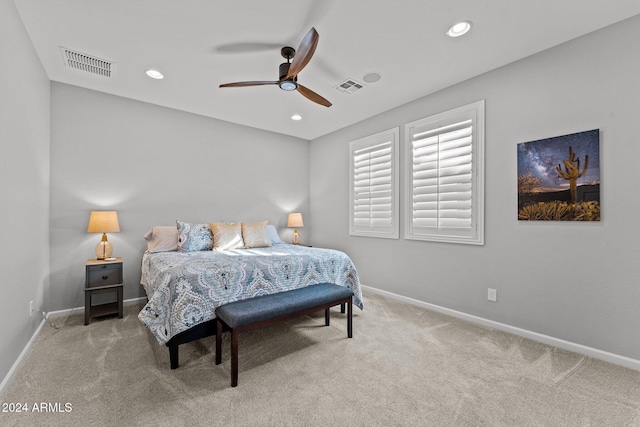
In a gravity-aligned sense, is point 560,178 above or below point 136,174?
below

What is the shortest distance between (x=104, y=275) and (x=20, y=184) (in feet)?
4.24

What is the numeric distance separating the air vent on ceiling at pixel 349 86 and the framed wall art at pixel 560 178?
1830mm

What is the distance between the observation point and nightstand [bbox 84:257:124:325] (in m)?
3.02

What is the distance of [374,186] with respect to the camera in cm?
424

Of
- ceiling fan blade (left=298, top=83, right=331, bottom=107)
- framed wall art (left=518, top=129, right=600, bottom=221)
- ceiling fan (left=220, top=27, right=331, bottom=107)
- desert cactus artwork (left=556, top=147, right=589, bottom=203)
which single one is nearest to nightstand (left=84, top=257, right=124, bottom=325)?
ceiling fan (left=220, top=27, right=331, bottom=107)

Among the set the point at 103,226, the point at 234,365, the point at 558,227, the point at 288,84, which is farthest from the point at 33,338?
the point at 558,227

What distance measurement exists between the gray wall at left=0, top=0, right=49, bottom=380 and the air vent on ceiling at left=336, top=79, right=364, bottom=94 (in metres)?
2.77

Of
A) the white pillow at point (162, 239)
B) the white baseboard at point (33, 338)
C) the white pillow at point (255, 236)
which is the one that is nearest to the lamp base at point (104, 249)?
the white pillow at point (162, 239)

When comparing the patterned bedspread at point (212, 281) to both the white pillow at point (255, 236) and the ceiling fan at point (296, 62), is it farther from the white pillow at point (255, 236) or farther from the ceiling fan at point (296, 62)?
the ceiling fan at point (296, 62)

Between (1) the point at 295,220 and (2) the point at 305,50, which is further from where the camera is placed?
(1) the point at 295,220

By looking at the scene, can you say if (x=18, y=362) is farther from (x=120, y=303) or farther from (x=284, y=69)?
(x=284, y=69)

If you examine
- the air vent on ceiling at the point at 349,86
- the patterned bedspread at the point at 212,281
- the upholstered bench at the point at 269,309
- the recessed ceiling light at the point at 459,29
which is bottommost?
the upholstered bench at the point at 269,309

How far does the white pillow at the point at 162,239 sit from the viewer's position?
11.4 ft

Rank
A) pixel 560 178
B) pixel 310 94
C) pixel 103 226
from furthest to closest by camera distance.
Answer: pixel 103 226
pixel 310 94
pixel 560 178
